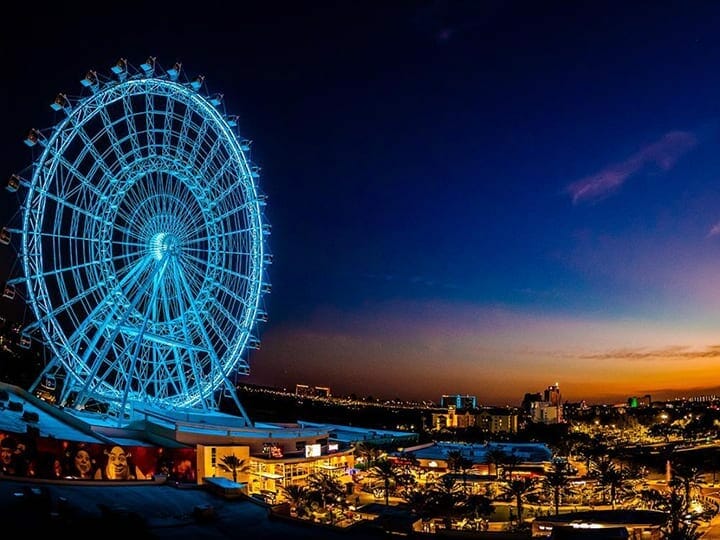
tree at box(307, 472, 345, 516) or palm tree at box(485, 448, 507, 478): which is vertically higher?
tree at box(307, 472, 345, 516)

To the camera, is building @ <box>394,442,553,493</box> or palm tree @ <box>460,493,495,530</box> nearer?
palm tree @ <box>460,493,495,530</box>

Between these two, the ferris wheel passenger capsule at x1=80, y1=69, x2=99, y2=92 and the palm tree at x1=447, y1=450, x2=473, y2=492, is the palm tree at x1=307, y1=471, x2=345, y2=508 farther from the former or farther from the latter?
the ferris wheel passenger capsule at x1=80, y1=69, x2=99, y2=92

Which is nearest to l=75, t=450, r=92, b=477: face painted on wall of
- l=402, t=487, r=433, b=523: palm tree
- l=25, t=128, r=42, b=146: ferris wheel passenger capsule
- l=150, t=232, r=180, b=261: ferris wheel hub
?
l=150, t=232, r=180, b=261: ferris wheel hub

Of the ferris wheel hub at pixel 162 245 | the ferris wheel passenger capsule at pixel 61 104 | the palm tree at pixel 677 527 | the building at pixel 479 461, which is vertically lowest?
the building at pixel 479 461

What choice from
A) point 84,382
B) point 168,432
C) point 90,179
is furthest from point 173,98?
point 168,432

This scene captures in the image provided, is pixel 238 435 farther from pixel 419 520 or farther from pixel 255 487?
pixel 419 520

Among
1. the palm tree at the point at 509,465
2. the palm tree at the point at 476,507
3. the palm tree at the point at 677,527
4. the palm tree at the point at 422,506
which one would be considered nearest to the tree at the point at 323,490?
the palm tree at the point at 422,506

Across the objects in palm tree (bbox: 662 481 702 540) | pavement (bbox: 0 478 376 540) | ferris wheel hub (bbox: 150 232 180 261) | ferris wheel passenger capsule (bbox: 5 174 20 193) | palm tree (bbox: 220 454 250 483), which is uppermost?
ferris wheel passenger capsule (bbox: 5 174 20 193)

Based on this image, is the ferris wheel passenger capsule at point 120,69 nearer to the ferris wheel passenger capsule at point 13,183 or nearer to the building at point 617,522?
the ferris wheel passenger capsule at point 13,183
